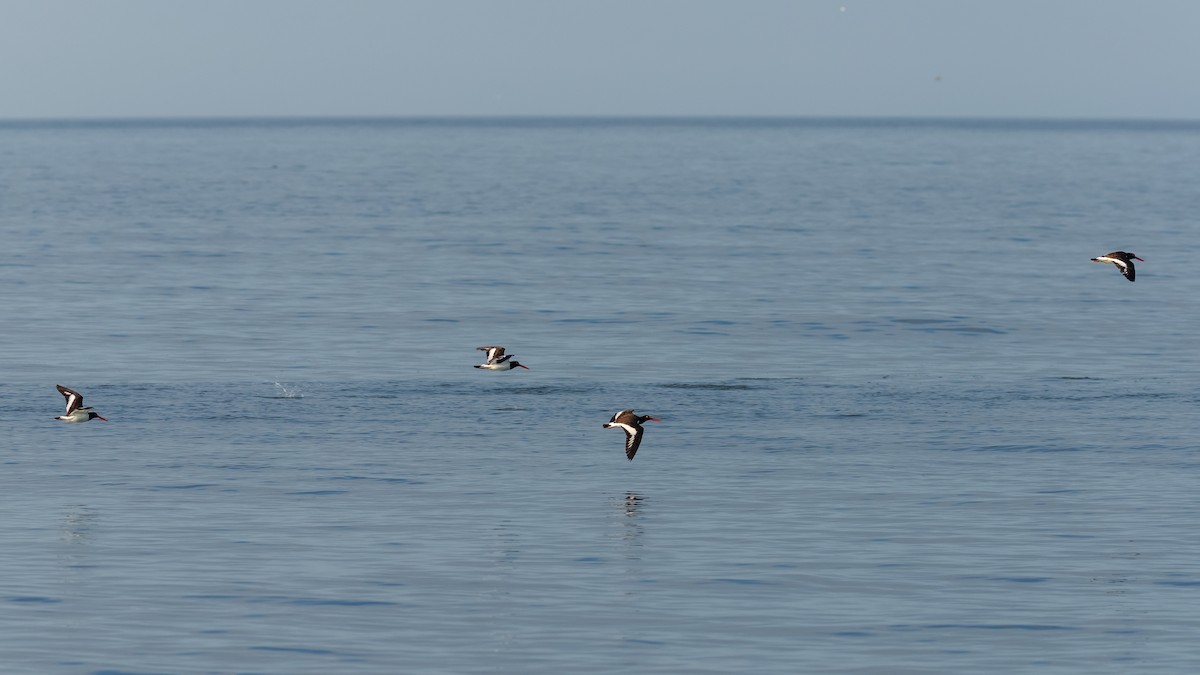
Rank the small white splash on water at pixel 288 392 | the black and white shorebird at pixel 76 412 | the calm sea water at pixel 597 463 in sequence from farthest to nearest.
A: the small white splash on water at pixel 288 392 → the black and white shorebird at pixel 76 412 → the calm sea water at pixel 597 463

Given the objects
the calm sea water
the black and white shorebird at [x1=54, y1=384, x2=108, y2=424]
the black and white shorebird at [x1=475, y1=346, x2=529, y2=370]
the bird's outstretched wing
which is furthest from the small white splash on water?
the bird's outstretched wing

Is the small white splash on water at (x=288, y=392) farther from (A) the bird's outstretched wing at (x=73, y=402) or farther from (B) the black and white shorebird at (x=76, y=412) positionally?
(A) the bird's outstretched wing at (x=73, y=402)

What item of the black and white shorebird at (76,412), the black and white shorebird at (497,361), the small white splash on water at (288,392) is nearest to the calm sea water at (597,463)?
the small white splash on water at (288,392)

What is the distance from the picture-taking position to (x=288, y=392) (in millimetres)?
34281

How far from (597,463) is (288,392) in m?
8.64

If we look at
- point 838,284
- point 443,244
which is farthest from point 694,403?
point 443,244

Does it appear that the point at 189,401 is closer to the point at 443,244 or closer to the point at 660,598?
the point at 660,598

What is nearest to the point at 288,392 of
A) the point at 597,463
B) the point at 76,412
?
the point at 76,412

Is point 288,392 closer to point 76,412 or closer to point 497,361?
point 497,361

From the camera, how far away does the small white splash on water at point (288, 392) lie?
111ft

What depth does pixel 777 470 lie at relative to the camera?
89.6 ft

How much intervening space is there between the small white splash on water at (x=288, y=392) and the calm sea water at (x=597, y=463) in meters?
0.08

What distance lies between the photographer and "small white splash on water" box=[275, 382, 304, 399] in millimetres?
33875

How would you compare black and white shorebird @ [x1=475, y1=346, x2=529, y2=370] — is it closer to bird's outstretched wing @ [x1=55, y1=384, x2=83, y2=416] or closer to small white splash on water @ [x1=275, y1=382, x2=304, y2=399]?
small white splash on water @ [x1=275, y1=382, x2=304, y2=399]
